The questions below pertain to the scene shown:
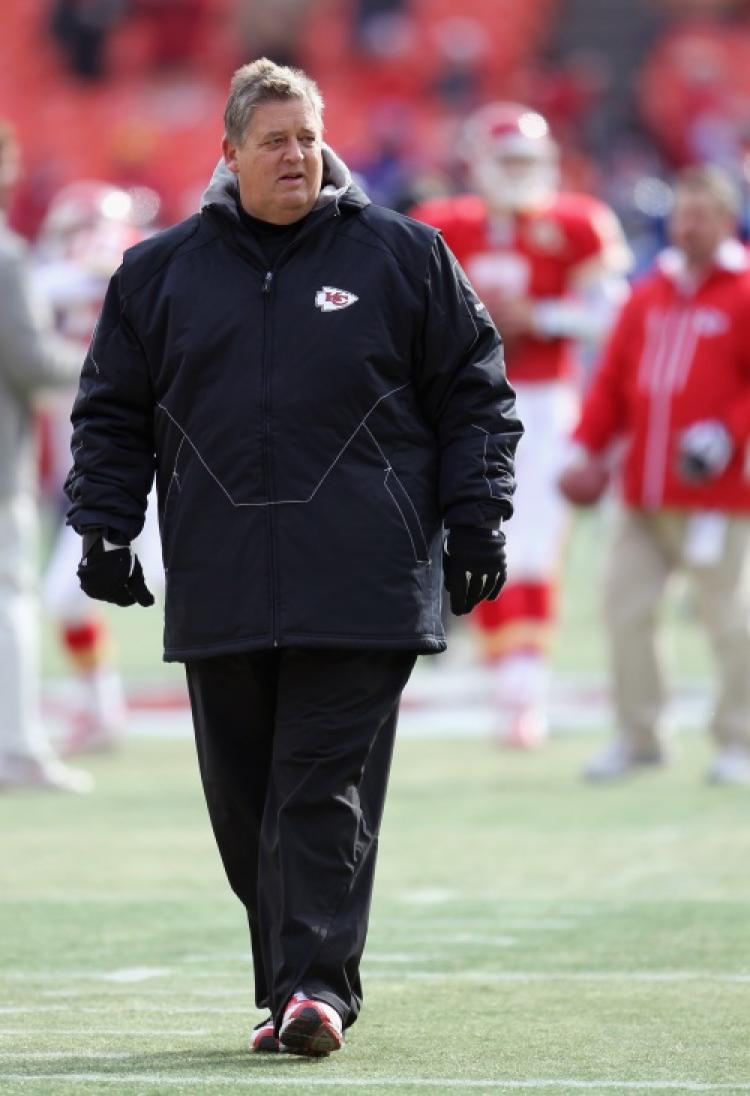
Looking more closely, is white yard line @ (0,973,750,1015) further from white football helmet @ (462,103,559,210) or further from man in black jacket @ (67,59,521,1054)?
white football helmet @ (462,103,559,210)

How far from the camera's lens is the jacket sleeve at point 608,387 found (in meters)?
10.0

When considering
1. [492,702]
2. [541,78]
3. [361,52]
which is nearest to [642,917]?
[492,702]

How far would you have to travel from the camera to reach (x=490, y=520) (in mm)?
5070

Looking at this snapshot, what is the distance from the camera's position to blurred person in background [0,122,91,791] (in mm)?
9430

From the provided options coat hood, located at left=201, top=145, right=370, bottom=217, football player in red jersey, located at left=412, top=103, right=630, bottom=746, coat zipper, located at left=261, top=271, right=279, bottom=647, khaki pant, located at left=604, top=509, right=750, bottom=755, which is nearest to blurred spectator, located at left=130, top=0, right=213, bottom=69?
football player in red jersey, located at left=412, top=103, right=630, bottom=746

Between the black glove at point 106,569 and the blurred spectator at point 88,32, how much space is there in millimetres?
28463

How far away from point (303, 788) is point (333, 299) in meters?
0.93

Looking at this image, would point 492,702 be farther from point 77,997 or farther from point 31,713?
point 77,997

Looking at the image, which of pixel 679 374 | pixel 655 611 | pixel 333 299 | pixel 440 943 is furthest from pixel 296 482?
pixel 655 611

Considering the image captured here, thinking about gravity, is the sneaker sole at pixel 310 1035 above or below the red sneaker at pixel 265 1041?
above

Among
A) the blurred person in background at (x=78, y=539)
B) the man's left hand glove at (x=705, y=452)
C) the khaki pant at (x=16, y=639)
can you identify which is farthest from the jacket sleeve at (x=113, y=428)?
the blurred person in background at (x=78, y=539)

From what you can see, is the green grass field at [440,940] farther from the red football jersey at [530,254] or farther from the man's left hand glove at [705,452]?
the red football jersey at [530,254]

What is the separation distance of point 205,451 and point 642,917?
235cm

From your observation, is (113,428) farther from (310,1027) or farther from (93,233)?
(93,233)
